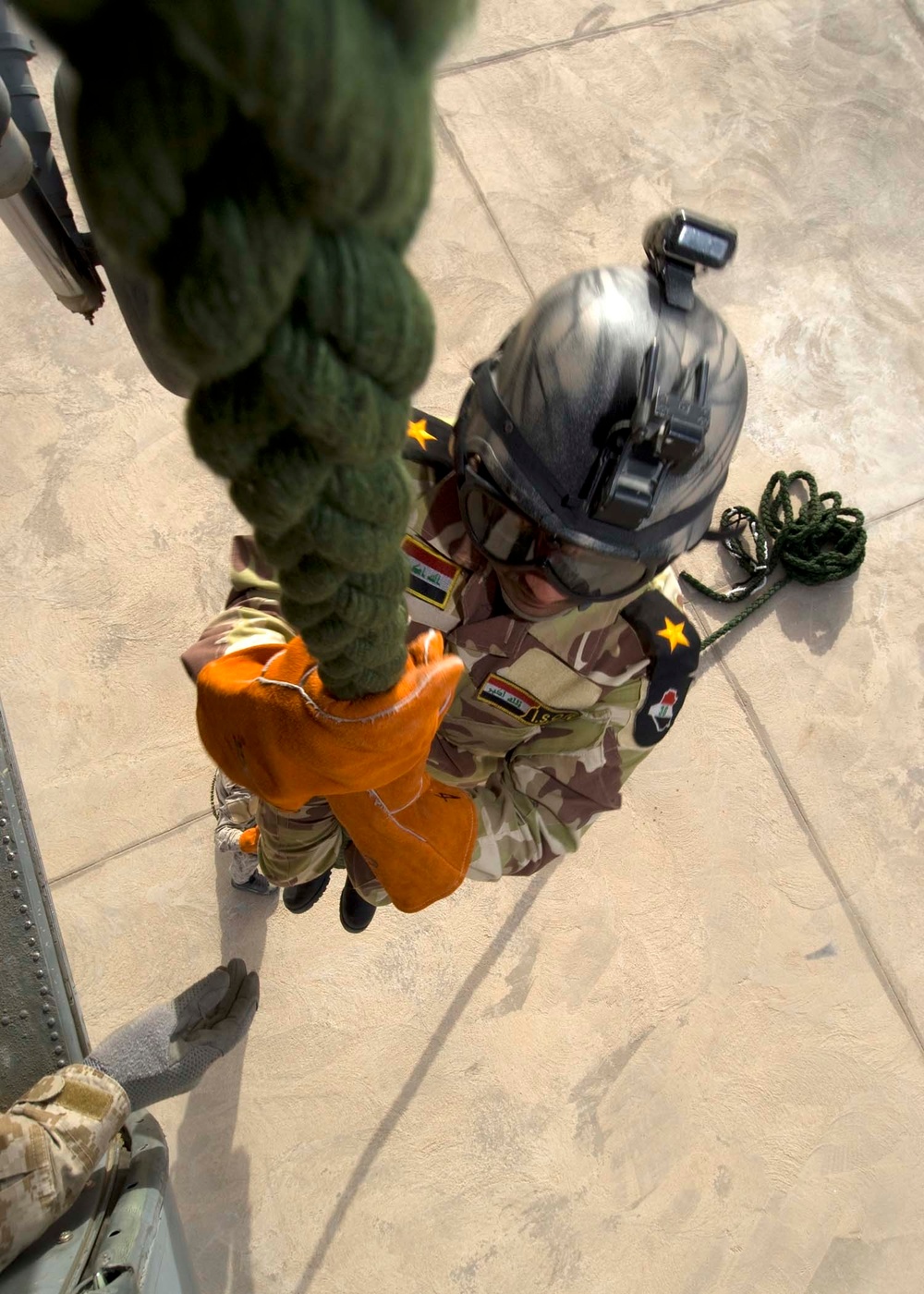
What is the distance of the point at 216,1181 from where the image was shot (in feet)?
7.38

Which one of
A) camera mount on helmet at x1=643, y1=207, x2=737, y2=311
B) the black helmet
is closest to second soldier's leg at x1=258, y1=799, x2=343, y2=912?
the black helmet

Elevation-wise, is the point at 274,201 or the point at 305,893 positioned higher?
the point at 274,201

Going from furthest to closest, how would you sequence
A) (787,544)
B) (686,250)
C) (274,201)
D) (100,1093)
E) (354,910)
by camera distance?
(787,544) < (354,910) < (100,1093) < (686,250) < (274,201)

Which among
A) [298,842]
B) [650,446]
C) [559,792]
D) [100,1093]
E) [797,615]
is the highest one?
[650,446]

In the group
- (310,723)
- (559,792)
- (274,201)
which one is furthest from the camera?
(559,792)

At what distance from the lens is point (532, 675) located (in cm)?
185

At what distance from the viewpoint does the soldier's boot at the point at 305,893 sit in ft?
7.24

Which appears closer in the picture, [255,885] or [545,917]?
[255,885]

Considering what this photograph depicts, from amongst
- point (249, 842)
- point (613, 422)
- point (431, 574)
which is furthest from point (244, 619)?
point (249, 842)

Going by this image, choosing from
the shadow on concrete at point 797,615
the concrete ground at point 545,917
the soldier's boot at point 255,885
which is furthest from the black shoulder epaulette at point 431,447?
the shadow on concrete at point 797,615

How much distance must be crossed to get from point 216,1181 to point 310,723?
5.83 feet

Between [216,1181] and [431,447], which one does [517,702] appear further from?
[216,1181]

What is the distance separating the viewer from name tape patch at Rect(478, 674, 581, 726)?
187cm

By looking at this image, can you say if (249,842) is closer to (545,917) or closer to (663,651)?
(545,917)
